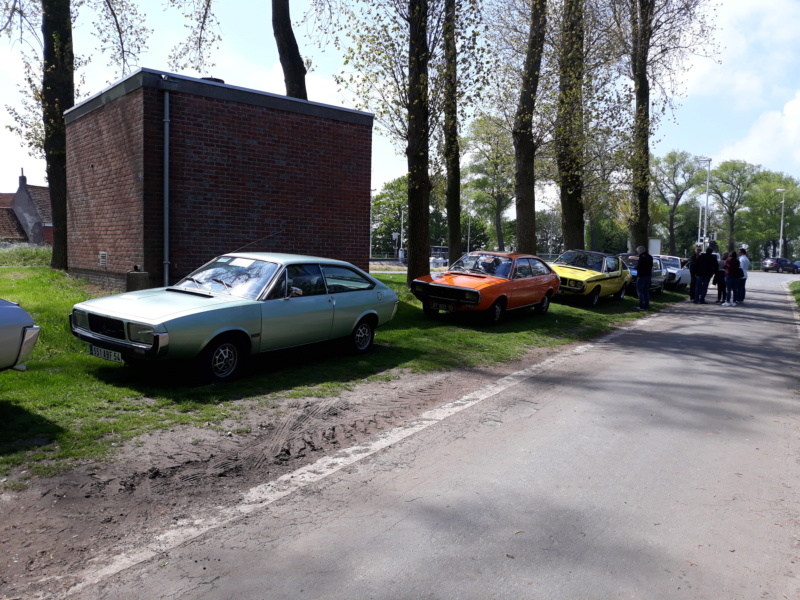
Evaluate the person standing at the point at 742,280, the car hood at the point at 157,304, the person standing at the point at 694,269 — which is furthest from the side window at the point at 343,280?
the person standing at the point at 742,280

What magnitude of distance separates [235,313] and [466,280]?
7.01 m

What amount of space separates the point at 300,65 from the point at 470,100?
423 cm

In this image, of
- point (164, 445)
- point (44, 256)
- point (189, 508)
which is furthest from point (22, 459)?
point (44, 256)

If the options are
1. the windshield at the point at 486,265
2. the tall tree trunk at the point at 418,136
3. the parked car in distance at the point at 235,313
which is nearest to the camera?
the parked car in distance at the point at 235,313

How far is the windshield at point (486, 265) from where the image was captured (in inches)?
551

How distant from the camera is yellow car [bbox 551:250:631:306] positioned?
17.9 meters

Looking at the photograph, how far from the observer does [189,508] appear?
4145 mm

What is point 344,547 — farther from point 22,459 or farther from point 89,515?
point 22,459

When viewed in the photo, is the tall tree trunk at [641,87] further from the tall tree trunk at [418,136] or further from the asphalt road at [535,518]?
the asphalt road at [535,518]

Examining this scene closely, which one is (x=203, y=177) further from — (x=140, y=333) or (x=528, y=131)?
(x=528, y=131)

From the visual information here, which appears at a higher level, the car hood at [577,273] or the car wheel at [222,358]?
the car hood at [577,273]

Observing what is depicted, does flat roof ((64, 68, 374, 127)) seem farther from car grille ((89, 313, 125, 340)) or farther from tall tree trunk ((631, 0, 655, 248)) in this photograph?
tall tree trunk ((631, 0, 655, 248))

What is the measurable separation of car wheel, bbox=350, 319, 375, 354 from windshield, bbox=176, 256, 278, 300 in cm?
167

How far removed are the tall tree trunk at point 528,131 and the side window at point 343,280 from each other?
420 inches
